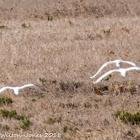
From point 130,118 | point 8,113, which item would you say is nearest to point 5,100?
point 8,113

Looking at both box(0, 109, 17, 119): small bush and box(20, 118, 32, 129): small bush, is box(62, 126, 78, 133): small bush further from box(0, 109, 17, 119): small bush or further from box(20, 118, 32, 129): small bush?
box(0, 109, 17, 119): small bush

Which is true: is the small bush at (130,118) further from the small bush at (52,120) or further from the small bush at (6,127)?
the small bush at (6,127)

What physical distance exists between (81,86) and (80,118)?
1.62m

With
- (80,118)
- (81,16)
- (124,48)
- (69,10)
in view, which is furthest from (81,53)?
(69,10)

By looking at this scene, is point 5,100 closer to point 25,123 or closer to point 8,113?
point 8,113

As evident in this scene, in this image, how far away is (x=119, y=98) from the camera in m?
6.56

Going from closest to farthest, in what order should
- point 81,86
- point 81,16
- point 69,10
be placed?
point 81,86 → point 81,16 → point 69,10

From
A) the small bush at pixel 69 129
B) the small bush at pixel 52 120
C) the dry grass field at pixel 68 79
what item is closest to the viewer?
the small bush at pixel 69 129

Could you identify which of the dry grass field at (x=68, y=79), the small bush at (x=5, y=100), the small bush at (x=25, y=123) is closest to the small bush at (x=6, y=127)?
the dry grass field at (x=68, y=79)

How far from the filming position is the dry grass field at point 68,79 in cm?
→ 540

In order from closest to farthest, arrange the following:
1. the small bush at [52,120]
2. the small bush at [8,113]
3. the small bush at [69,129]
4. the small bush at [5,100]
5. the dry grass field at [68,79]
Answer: the small bush at [69,129]
the dry grass field at [68,79]
the small bush at [52,120]
the small bush at [8,113]
the small bush at [5,100]

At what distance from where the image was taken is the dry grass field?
5402 millimetres

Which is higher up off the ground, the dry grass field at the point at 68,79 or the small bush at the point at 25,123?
the dry grass field at the point at 68,79

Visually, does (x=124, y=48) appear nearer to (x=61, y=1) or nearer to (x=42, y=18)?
(x=42, y=18)
